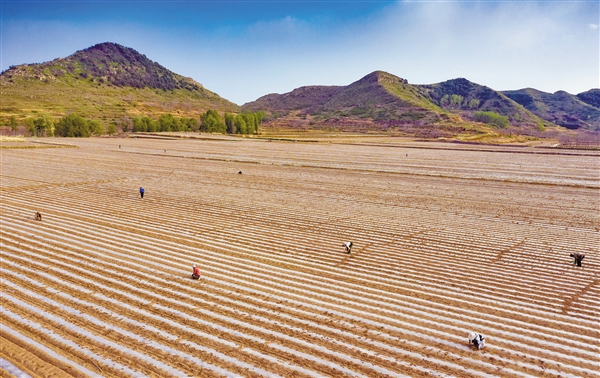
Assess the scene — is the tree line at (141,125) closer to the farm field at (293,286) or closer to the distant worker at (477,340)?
the farm field at (293,286)

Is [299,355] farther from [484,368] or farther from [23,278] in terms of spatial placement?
[23,278]

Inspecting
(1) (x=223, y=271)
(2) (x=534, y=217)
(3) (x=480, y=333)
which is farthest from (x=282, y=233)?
(2) (x=534, y=217)

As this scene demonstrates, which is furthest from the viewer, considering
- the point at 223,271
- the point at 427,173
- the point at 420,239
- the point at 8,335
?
the point at 427,173

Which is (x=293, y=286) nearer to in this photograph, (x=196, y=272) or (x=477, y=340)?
(x=196, y=272)

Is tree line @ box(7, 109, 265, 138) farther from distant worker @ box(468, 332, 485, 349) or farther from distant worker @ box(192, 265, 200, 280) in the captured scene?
distant worker @ box(468, 332, 485, 349)

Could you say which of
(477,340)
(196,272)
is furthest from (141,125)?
(477,340)

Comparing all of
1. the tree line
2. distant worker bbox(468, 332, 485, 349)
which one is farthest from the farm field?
the tree line

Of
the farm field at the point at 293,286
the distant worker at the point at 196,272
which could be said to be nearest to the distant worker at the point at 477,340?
the farm field at the point at 293,286
